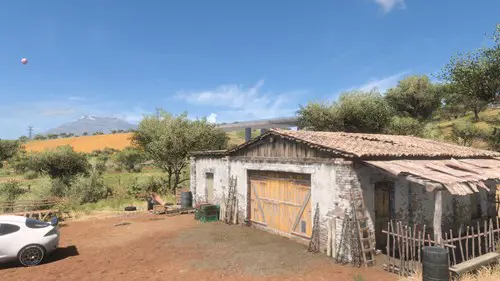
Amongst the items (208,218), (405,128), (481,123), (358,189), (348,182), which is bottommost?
(208,218)

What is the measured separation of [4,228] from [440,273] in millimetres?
12518

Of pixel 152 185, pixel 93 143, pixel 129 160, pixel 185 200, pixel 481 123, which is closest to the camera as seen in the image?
pixel 185 200

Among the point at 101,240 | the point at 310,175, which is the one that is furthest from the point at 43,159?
the point at 310,175

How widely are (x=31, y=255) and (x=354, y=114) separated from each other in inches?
1131

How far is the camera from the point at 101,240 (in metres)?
14.3

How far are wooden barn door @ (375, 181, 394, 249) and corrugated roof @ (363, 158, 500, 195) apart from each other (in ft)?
3.14

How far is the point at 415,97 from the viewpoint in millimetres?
45000

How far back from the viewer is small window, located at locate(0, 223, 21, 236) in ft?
34.7

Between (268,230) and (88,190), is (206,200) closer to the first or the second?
(268,230)

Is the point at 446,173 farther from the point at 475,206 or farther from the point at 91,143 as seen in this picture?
the point at 91,143

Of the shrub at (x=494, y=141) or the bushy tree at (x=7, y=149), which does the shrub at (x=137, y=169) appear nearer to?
the bushy tree at (x=7, y=149)

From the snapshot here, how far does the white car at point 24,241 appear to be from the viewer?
10.6 m

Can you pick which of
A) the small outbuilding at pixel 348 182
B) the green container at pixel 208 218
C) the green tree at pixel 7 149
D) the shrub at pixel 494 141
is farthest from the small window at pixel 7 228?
the green tree at pixel 7 149

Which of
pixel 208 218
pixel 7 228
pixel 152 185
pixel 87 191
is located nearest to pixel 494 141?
pixel 208 218
